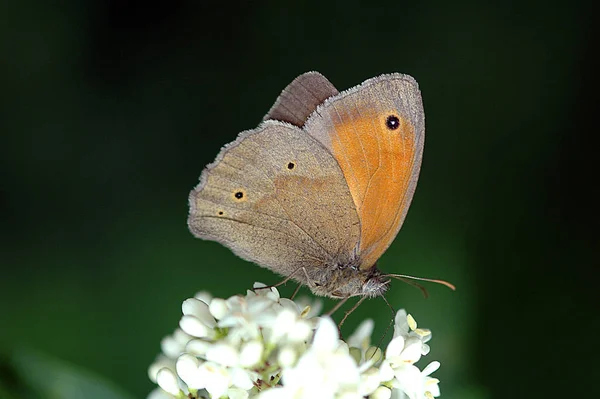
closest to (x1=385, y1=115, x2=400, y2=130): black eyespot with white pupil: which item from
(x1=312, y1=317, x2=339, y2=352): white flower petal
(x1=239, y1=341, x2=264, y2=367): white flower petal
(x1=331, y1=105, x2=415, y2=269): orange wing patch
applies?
(x1=331, y1=105, x2=415, y2=269): orange wing patch

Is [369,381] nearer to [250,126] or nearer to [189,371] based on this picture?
[189,371]

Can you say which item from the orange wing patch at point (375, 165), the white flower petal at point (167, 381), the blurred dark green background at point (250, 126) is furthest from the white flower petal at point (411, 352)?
the blurred dark green background at point (250, 126)

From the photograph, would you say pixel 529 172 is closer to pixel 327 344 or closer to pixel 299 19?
pixel 299 19

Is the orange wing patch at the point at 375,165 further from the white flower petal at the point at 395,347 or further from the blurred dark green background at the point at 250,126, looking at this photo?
the blurred dark green background at the point at 250,126

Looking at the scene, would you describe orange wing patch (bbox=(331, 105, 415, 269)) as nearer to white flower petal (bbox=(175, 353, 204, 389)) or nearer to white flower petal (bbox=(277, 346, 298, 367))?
white flower petal (bbox=(277, 346, 298, 367))

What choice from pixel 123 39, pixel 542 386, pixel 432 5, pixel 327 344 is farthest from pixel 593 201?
pixel 123 39

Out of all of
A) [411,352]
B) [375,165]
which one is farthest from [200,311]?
[375,165]
